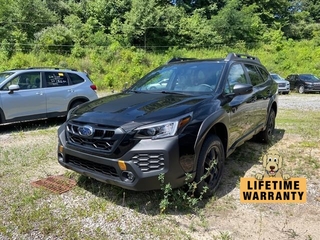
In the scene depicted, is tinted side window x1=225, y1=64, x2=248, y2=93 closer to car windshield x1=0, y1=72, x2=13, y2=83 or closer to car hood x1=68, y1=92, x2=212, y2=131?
car hood x1=68, y1=92, x2=212, y2=131

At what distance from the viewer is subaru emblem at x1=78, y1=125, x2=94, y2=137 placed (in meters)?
2.66

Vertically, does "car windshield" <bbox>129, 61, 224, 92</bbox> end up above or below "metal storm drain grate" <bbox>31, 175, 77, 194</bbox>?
above

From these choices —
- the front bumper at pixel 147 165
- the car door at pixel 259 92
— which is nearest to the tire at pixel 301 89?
the car door at pixel 259 92

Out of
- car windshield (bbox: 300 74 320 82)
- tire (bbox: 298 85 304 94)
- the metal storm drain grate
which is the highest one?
the metal storm drain grate

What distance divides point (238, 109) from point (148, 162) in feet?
5.74

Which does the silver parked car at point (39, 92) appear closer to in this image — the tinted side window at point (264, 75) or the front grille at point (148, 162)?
the tinted side window at point (264, 75)

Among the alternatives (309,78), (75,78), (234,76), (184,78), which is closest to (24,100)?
(75,78)

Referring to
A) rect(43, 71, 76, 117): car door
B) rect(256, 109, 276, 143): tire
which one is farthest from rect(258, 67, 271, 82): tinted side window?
rect(43, 71, 76, 117): car door

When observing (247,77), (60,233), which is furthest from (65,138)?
(247,77)

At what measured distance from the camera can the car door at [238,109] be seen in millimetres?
Answer: 3490

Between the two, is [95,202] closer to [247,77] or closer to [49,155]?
[49,155]

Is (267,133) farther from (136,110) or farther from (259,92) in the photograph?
(136,110)

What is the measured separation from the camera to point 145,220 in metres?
2.66

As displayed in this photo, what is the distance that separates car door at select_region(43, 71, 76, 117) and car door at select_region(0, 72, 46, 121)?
7.4 inches
